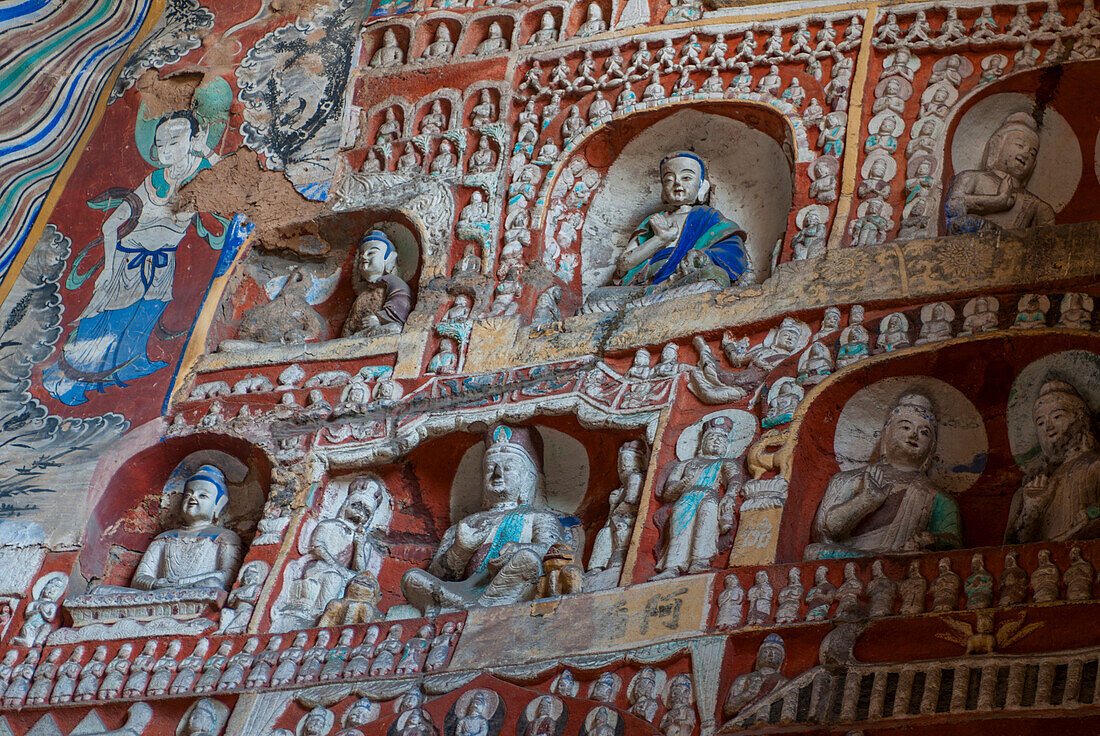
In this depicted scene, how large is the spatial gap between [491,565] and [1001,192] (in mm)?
4461

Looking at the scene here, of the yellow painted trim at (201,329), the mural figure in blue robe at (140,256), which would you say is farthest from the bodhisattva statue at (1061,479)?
the mural figure in blue robe at (140,256)

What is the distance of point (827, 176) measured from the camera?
12.1 m

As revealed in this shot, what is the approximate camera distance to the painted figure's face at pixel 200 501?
11891 mm

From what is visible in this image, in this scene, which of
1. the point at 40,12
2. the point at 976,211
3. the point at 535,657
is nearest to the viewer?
the point at 535,657

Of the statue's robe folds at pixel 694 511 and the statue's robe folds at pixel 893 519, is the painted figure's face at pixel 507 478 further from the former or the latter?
the statue's robe folds at pixel 893 519

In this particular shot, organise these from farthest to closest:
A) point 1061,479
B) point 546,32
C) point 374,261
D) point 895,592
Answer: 1. point 546,32
2. point 374,261
3. point 1061,479
4. point 895,592

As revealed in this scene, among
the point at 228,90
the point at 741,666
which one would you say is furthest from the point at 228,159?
the point at 741,666

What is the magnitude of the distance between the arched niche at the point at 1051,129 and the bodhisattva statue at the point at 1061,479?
2.25 meters

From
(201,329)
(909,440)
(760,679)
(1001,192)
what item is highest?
(1001,192)

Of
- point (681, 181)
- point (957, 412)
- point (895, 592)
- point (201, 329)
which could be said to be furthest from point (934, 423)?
point (201, 329)

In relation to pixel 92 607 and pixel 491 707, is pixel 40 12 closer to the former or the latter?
pixel 92 607

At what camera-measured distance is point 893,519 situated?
1014 cm

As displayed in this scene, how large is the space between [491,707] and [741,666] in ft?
4.66

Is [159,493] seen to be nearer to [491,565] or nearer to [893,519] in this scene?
[491,565]
